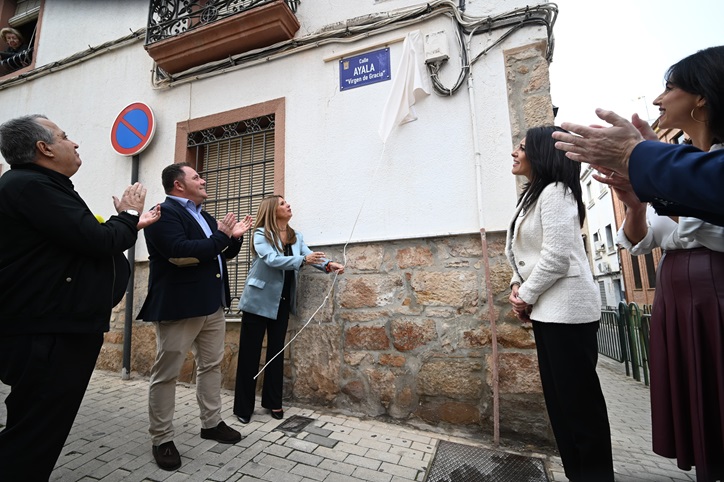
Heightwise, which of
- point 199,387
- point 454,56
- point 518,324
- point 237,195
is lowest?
point 199,387

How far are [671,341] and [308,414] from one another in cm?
279

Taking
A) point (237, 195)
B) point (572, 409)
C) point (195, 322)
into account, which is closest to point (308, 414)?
point (195, 322)

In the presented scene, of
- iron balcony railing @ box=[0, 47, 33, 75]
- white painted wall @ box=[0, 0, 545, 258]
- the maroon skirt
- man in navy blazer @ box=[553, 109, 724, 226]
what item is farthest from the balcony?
the maroon skirt

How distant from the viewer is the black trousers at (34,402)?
A: 5.07 ft

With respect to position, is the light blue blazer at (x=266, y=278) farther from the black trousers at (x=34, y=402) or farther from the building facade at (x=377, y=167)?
the black trousers at (x=34, y=402)

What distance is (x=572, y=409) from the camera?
6.10ft

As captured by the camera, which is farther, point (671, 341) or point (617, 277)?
point (617, 277)

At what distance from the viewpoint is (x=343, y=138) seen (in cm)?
384

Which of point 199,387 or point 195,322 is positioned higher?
point 195,322

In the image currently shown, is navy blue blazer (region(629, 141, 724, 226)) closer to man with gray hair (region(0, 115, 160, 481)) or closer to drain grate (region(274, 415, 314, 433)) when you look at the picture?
man with gray hair (region(0, 115, 160, 481))

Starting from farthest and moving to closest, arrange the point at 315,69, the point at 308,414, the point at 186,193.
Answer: the point at 315,69
the point at 308,414
the point at 186,193

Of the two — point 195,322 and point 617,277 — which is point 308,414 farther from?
point 617,277

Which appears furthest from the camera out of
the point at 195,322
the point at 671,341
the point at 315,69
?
the point at 315,69

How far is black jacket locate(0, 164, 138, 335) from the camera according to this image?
165 cm
